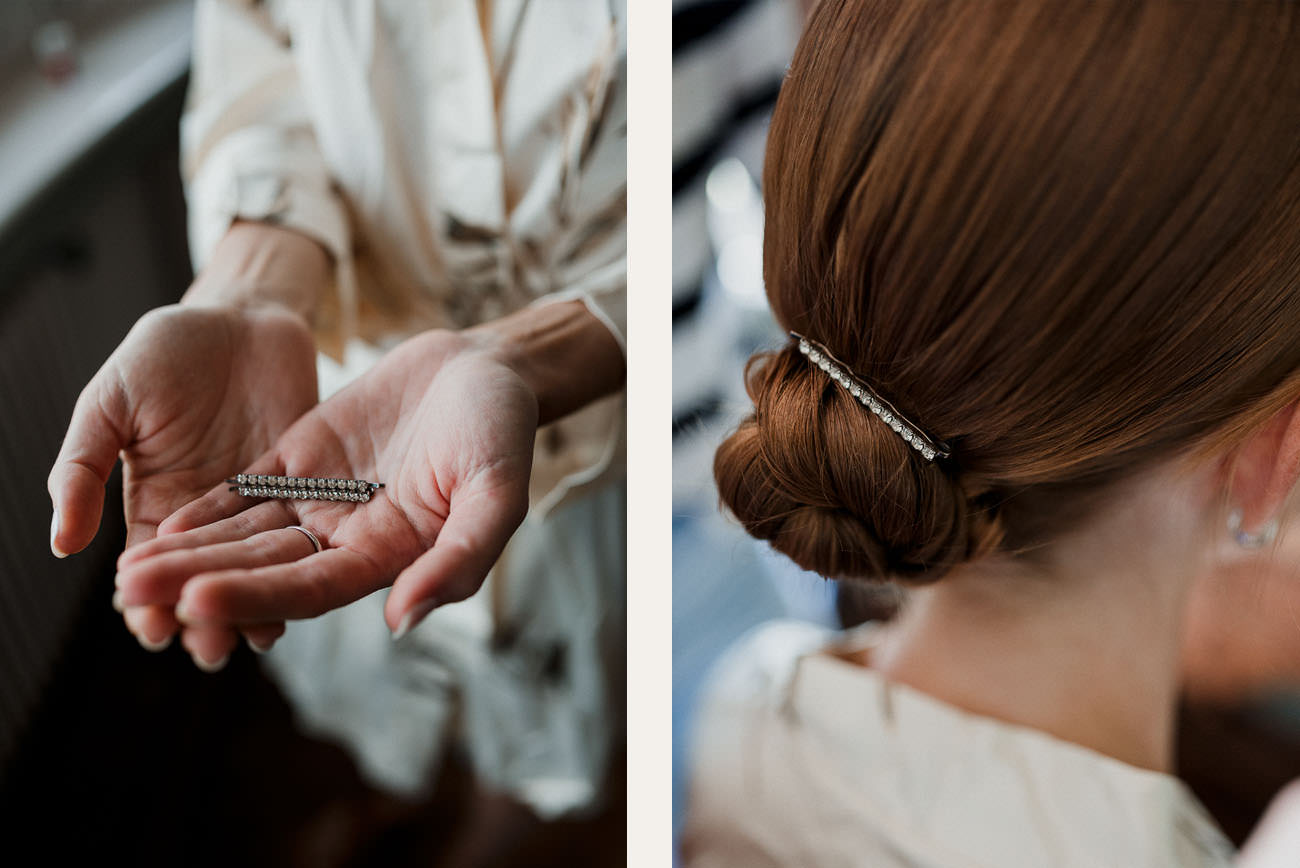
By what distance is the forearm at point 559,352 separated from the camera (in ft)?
1.88

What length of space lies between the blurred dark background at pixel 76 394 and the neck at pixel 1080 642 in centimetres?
53

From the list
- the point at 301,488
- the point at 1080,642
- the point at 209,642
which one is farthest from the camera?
the point at 1080,642

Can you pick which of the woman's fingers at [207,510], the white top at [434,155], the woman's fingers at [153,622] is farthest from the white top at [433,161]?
the woman's fingers at [153,622]

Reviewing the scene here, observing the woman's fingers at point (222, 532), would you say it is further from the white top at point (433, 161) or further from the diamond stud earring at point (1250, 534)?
the diamond stud earring at point (1250, 534)

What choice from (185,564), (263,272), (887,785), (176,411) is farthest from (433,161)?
(887,785)

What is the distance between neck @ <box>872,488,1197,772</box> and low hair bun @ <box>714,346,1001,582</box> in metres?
0.05

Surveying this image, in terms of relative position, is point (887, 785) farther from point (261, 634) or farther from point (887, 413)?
point (261, 634)

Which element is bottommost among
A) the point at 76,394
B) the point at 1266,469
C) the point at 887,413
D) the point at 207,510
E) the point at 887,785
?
the point at 887,785

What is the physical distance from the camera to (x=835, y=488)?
0.52 meters

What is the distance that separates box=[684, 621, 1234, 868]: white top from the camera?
582 millimetres

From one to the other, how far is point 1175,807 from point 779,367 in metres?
0.43

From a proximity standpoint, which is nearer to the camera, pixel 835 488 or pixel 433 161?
pixel 835 488

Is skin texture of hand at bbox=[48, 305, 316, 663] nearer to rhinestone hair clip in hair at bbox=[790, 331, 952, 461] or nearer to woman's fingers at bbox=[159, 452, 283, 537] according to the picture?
woman's fingers at bbox=[159, 452, 283, 537]

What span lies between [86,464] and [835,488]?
442 millimetres
